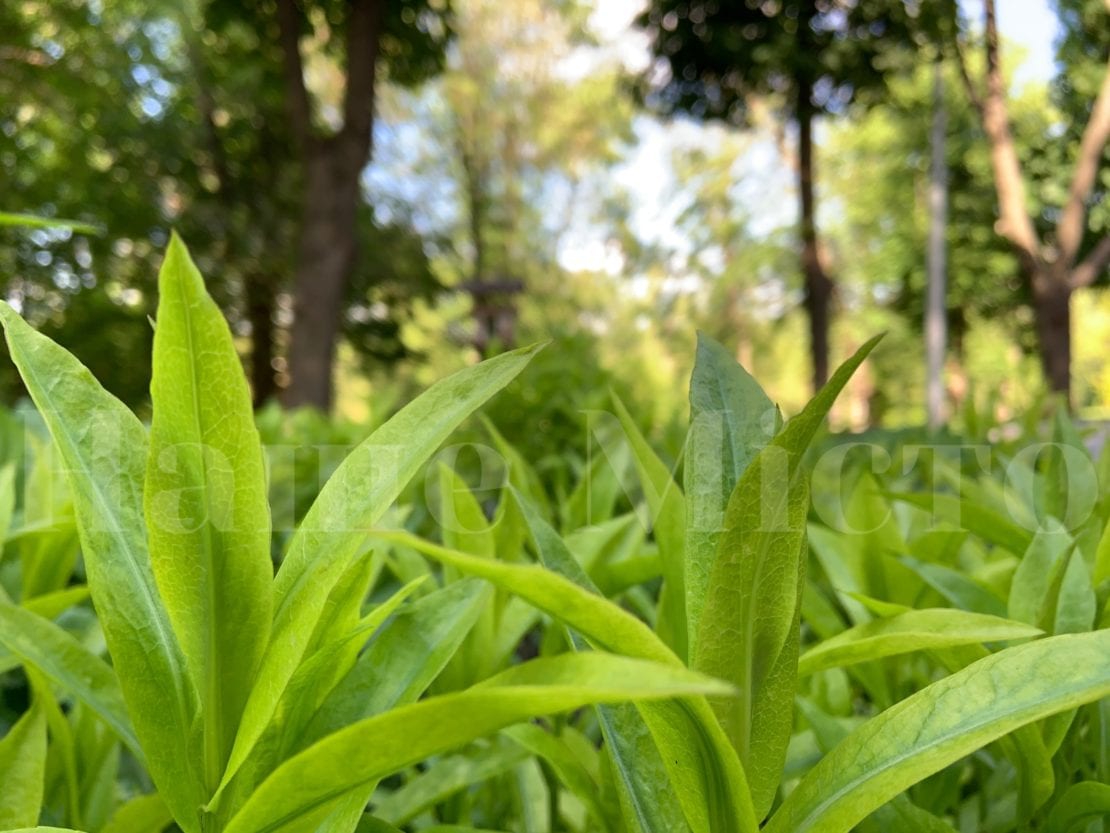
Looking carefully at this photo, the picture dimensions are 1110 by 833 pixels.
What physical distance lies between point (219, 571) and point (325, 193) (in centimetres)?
731

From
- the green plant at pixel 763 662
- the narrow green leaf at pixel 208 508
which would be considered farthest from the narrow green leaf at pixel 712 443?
the narrow green leaf at pixel 208 508

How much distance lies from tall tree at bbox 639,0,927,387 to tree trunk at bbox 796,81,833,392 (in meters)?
0.01

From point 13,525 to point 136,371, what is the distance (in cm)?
1368

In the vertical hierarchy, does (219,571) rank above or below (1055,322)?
below

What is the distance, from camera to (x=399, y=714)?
291 mm

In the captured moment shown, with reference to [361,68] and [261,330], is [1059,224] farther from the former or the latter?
[261,330]

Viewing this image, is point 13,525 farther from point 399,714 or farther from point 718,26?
point 718,26

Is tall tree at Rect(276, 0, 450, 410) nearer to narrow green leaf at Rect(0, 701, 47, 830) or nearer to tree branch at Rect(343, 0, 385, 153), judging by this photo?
tree branch at Rect(343, 0, 385, 153)

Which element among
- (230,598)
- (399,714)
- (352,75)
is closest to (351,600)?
(230,598)

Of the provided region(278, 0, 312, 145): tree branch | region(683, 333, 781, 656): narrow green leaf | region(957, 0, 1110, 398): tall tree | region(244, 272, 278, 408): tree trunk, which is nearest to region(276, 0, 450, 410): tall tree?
region(278, 0, 312, 145): tree branch

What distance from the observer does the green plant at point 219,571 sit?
41cm

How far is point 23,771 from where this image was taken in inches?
20.2

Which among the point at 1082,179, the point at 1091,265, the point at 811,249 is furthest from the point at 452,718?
the point at 811,249

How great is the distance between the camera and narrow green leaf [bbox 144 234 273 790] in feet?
1.33
